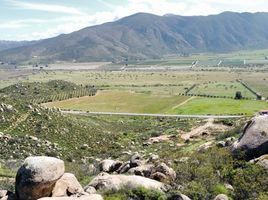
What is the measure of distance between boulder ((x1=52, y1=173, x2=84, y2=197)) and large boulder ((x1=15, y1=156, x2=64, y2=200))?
407 mm

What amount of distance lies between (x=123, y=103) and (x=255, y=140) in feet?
372

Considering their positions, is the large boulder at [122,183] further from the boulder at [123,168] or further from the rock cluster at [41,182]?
the boulder at [123,168]

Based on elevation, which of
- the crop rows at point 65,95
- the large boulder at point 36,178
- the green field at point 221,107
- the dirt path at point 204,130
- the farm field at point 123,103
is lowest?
the farm field at point 123,103

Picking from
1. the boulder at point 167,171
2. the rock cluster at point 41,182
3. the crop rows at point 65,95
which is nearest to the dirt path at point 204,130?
the boulder at point 167,171

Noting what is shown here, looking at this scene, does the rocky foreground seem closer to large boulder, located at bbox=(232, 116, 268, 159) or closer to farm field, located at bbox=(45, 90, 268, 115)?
large boulder, located at bbox=(232, 116, 268, 159)

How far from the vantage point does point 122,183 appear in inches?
1187

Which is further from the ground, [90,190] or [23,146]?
[90,190]

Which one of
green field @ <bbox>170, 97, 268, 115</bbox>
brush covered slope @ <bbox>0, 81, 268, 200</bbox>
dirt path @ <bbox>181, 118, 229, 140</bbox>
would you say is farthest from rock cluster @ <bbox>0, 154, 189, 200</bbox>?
green field @ <bbox>170, 97, 268, 115</bbox>

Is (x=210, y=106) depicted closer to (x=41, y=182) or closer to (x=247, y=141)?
(x=247, y=141)

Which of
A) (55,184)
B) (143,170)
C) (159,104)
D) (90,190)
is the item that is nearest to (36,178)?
(55,184)

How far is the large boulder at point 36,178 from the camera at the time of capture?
2728cm

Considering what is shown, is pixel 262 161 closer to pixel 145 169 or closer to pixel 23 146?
pixel 145 169

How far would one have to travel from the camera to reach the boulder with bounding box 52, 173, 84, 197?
92.2 ft

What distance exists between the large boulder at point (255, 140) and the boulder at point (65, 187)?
16.6 metres
